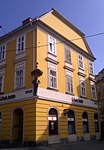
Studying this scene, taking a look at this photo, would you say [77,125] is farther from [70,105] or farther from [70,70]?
[70,70]

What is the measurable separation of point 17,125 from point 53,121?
3253 millimetres

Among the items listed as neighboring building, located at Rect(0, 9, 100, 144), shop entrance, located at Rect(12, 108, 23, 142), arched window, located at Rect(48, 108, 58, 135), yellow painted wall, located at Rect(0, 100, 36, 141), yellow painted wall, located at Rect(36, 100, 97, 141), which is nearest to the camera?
yellow painted wall, located at Rect(0, 100, 36, 141)

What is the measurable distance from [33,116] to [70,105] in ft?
18.6

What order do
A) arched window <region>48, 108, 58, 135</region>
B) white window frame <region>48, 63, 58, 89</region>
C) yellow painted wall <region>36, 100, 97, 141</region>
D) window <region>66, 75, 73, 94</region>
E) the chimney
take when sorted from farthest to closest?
window <region>66, 75, 73, 94</region> < the chimney < white window frame <region>48, 63, 58, 89</region> < arched window <region>48, 108, 58, 135</region> < yellow painted wall <region>36, 100, 97, 141</region>

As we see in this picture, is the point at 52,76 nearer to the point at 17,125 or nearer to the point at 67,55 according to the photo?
the point at 67,55

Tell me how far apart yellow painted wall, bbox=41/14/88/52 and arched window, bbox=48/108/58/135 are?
8714mm

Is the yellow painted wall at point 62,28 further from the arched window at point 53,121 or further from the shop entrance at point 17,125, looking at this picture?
the shop entrance at point 17,125

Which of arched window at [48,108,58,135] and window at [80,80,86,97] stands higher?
window at [80,80,86,97]

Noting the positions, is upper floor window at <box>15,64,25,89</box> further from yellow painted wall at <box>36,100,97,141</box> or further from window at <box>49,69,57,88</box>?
yellow painted wall at <box>36,100,97,141</box>

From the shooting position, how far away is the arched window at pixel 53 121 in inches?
731

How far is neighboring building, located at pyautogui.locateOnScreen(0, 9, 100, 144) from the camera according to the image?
1784cm

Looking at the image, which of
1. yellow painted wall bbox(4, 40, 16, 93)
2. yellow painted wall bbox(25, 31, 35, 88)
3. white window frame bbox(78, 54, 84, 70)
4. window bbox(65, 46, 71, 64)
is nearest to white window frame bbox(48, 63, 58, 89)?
yellow painted wall bbox(25, 31, 35, 88)

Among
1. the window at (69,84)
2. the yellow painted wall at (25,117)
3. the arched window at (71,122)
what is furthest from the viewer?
the window at (69,84)

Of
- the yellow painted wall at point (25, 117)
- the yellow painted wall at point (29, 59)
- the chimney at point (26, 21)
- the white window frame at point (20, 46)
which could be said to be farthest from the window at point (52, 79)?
the chimney at point (26, 21)
